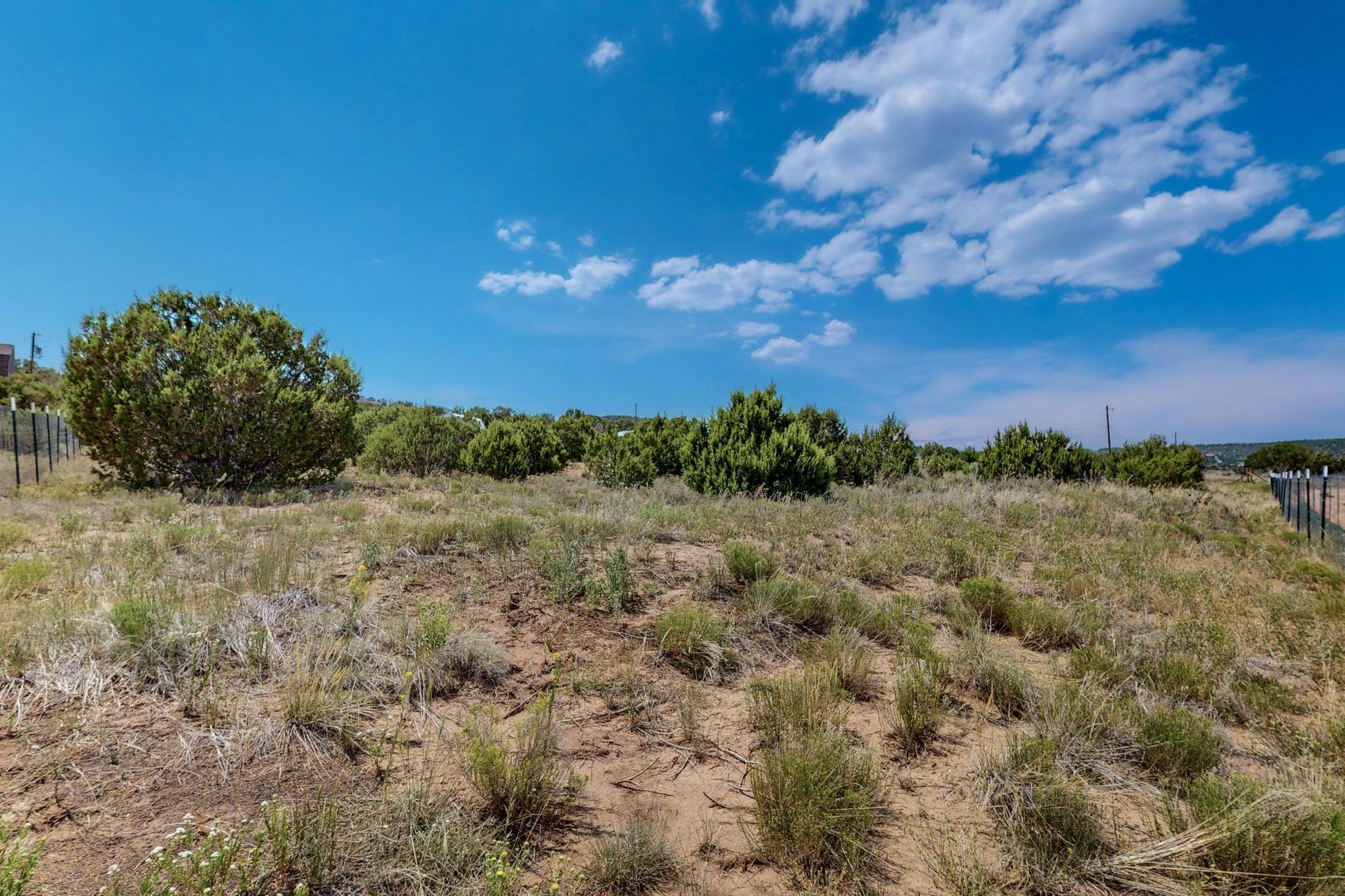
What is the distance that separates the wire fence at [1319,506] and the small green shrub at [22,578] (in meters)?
15.6

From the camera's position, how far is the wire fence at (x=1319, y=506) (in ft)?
33.6

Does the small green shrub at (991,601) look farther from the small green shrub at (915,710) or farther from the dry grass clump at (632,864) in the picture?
the dry grass clump at (632,864)

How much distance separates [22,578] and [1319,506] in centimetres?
1943

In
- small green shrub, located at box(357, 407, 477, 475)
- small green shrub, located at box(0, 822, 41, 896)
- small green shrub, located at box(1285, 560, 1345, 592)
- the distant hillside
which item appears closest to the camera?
small green shrub, located at box(0, 822, 41, 896)

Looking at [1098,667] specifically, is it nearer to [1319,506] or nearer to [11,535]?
[11,535]

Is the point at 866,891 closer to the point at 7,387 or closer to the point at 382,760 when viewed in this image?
the point at 382,760

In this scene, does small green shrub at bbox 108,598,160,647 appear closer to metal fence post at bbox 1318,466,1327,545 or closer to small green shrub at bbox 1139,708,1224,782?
small green shrub at bbox 1139,708,1224,782

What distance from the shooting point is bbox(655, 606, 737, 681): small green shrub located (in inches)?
161

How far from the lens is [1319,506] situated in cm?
1127

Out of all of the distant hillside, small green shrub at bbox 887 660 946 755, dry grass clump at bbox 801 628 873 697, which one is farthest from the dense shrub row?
the distant hillside

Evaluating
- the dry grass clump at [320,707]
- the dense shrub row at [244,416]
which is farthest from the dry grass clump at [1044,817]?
the dense shrub row at [244,416]

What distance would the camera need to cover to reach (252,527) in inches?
263

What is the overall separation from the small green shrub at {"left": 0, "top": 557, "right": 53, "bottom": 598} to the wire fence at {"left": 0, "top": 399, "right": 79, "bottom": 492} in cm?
1234

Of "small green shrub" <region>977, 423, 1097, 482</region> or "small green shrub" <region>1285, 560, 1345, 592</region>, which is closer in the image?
"small green shrub" <region>1285, 560, 1345, 592</region>
